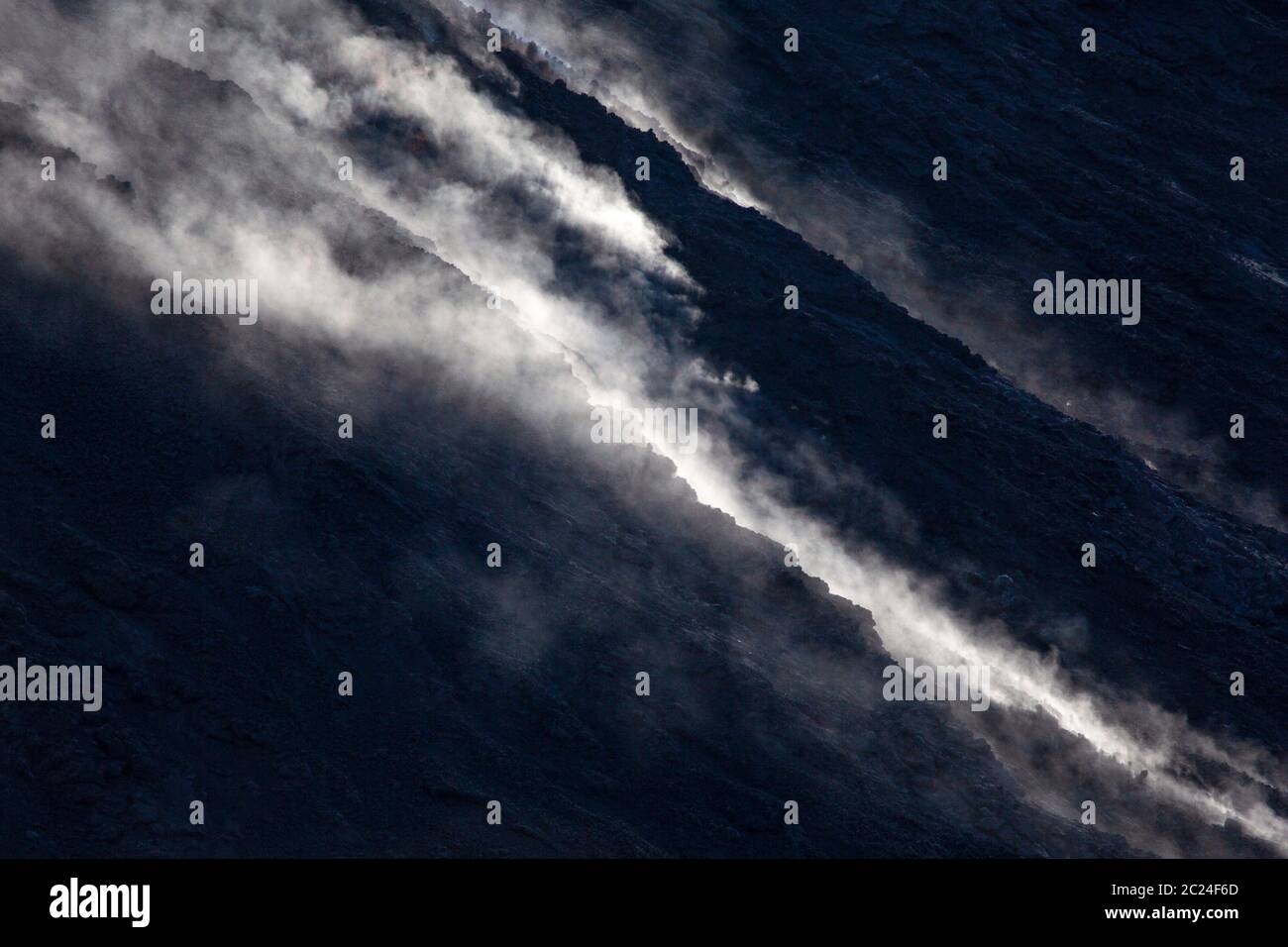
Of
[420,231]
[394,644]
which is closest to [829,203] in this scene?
[420,231]

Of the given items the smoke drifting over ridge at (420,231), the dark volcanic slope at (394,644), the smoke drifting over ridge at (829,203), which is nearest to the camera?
the dark volcanic slope at (394,644)

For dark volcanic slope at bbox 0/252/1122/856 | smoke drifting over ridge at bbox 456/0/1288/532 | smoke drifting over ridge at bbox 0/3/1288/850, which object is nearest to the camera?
dark volcanic slope at bbox 0/252/1122/856

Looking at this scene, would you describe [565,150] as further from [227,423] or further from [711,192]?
[227,423]

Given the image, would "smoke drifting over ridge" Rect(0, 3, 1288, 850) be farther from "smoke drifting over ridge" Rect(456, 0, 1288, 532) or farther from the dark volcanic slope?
"smoke drifting over ridge" Rect(456, 0, 1288, 532)

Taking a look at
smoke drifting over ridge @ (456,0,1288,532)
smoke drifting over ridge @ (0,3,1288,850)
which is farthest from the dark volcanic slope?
smoke drifting over ridge @ (456,0,1288,532)

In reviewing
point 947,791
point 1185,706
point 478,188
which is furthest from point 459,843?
point 478,188

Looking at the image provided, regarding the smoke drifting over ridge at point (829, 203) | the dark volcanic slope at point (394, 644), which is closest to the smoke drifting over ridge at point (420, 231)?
the dark volcanic slope at point (394, 644)

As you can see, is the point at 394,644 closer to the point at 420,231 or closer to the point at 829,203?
the point at 420,231

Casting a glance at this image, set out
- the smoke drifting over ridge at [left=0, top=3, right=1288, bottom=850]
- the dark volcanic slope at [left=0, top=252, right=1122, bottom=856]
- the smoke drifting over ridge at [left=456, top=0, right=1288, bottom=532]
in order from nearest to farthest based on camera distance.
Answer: the dark volcanic slope at [left=0, top=252, right=1122, bottom=856] < the smoke drifting over ridge at [left=0, top=3, right=1288, bottom=850] < the smoke drifting over ridge at [left=456, top=0, right=1288, bottom=532]

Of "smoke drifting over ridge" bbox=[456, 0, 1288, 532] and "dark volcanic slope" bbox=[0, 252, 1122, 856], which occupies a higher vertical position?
"smoke drifting over ridge" bbox=[456, 0, 1288, 532]

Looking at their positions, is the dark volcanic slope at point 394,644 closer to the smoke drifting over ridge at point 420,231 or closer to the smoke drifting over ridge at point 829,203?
the smoke drifting over ridge at point 420,231
